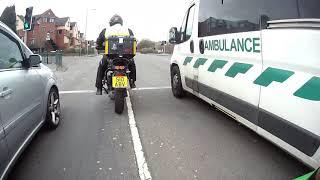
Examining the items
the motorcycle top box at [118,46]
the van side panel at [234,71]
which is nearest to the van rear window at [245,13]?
the van side panel at [234,71]

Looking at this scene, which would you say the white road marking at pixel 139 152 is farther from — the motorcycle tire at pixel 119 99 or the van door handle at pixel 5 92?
the van door handle at pixel 5 92

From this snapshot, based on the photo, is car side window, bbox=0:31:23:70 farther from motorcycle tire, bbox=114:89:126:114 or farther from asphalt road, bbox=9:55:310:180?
motorcycle tire, bbox=114:89:126:114

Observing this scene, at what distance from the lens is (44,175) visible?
3.64m

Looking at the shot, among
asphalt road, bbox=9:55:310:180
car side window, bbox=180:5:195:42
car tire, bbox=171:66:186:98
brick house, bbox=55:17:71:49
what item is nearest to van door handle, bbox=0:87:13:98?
asphalt road, bbox=9:55:310:180

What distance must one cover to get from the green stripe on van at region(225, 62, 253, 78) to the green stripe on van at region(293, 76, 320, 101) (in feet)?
3.41

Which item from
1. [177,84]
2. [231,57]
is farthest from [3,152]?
[177,84]

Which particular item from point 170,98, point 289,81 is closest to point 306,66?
point 289,81

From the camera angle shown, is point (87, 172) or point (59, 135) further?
point (59, 135)

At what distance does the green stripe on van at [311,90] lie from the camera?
9.62 ft

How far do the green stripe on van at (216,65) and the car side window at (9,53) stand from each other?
2.80m

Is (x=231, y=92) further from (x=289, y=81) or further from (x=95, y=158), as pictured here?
(x=95, y=158)

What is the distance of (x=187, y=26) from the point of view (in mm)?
7012

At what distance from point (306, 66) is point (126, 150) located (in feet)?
8.02

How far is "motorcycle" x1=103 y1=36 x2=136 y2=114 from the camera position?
6066mm
